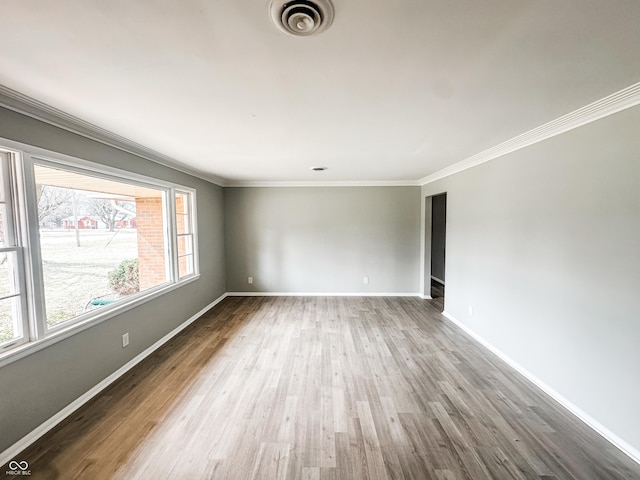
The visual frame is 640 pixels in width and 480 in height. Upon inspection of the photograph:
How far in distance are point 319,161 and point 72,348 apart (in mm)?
3157

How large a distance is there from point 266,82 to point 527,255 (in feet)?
9.21

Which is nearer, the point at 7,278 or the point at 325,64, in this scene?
the point at 325,64

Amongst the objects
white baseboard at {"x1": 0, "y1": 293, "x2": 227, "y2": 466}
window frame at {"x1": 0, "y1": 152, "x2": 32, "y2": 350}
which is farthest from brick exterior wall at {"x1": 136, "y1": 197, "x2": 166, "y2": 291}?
window frame at {"x1": 0, "y1": 152, "x2": 32, "y2": 350}

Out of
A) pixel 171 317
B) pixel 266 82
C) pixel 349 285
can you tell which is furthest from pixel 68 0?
pixel 349 285

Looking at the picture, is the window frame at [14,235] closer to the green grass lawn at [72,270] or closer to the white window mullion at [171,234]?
the green grass lawn at [72,270]

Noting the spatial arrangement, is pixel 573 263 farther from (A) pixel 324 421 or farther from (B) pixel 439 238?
(B) pixel 439 238

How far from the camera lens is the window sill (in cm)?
168

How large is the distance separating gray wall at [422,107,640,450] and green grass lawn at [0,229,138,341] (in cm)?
414

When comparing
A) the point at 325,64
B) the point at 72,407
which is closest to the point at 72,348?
the point at 72,407

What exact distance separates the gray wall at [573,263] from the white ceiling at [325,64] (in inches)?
16.2

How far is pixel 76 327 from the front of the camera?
212cm

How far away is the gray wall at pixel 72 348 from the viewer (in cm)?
169

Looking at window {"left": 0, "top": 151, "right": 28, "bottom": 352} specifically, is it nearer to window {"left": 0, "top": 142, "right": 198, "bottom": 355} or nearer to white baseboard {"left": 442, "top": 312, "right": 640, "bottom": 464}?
window {"left": 0, "top": 142, "right": 198, "bottom": 355}

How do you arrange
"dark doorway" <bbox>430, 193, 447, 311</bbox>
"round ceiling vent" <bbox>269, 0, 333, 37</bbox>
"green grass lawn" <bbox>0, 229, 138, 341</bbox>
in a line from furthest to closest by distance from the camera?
"dark doorway" <bbox>430, 193, 447, 311</bbox>, "green grass lawn" <bbox>0, 229, 138, 341</bbox>, "round ceiling vent" <bbox>269, 0, 333, 37</bbox>
